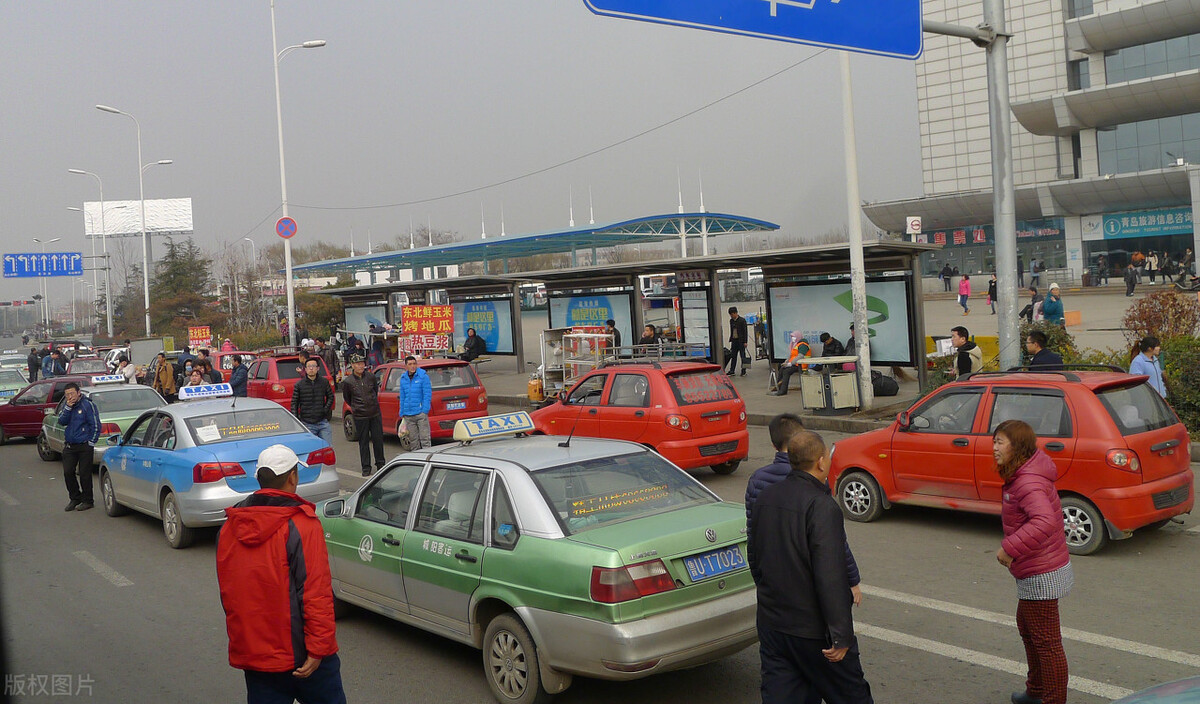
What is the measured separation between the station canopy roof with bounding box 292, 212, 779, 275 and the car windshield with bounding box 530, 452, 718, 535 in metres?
43.2

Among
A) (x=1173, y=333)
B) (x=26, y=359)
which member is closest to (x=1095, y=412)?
(x=1173, y=333)

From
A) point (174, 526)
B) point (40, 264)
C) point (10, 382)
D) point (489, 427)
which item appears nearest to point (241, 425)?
point (174, 526)

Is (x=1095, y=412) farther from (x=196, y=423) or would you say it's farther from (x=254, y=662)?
(x=196, y=423)

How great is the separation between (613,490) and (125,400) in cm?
1376

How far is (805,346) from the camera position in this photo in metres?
20.1

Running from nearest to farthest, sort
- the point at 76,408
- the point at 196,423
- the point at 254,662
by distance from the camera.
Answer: the point at 254,662, the point at 196,423, the point at 76,408

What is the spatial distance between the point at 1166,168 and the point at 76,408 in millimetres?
51900

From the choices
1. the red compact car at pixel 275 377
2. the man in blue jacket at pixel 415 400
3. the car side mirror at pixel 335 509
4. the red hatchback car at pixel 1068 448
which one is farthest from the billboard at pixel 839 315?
the car side mirror at pixel 335 509

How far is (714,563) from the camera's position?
5.41 meters

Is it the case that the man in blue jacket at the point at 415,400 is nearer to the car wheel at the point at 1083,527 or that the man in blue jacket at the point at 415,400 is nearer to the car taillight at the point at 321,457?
the car taillight at the point at 321,457

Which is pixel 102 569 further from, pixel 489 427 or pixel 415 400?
pixel 415 400

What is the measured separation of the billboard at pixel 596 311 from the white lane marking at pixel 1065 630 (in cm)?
1897

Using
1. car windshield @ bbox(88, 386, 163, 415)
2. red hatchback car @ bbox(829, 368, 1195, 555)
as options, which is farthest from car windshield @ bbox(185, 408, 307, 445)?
car windshield @ bbox(88, 386, 163, 415)

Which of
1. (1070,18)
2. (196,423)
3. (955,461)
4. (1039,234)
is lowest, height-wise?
(955,461)
